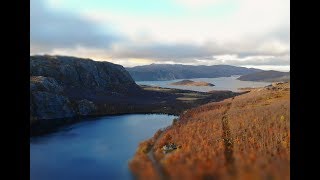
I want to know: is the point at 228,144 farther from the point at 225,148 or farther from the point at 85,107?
the point at 85,107

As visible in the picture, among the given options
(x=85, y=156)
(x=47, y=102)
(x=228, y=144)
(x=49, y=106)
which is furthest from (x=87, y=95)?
(x=228, y=144)

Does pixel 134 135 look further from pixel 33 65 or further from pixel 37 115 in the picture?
pixel 33 65

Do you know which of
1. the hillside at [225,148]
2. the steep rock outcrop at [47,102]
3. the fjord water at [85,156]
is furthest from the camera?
the steep rock outcrop at [47,102]

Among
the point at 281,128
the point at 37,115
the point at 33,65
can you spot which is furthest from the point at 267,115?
the point at 33,65

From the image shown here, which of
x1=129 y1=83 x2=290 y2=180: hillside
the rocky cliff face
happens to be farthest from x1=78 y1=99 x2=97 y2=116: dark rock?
x1=129 y1=83 x2=290 y2=180: hillside

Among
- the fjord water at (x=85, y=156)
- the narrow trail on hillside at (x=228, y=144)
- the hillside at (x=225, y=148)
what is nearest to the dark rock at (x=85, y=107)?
the fjord water at (x=85, y=156)

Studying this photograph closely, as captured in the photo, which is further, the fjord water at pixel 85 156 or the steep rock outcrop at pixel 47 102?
the steep rock outcrop at pixel 47 102

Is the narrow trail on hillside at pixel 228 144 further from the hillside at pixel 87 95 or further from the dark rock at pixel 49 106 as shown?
the dark rock at pixel 49 106
